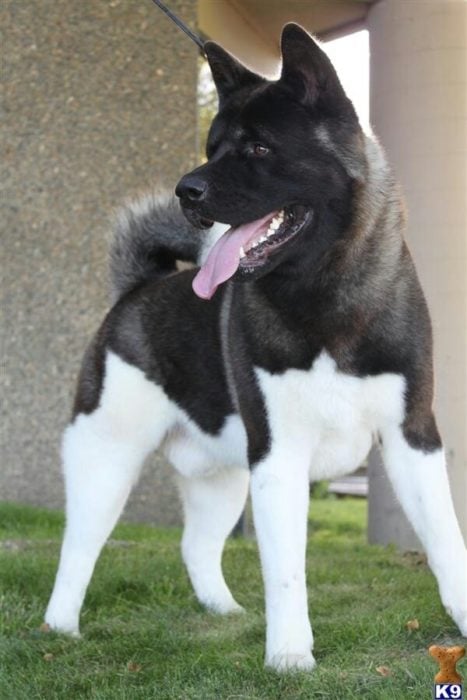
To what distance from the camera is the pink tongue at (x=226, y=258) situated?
3.34 meters

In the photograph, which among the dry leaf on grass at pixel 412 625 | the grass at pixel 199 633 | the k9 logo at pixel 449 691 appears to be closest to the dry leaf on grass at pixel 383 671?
the grass at pixel 199 633

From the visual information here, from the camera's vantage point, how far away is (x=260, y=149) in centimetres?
333

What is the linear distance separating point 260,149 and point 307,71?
254 millimetres

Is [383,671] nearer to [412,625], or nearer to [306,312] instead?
[412,625]

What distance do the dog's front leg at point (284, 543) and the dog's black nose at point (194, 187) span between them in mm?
769

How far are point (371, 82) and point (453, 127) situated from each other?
64cm

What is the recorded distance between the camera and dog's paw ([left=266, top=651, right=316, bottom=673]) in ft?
10.9

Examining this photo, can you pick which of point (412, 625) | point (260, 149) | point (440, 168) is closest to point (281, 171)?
point (260, 149)

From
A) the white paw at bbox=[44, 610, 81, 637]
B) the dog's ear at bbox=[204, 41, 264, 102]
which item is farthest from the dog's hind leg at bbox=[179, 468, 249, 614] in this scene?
the dog's ear at bbox=[204, 41, 264, 102]

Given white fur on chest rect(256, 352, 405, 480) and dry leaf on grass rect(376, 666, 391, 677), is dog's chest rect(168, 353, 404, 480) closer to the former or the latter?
white fur on chest rect(256, 352, 405, 480)

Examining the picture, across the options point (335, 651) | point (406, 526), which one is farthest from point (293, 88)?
point (406, 526)

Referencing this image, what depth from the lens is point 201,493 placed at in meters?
4.59

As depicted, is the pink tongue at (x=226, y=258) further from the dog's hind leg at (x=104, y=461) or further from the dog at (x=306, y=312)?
the dog's hind leg at (x=104, y=461)

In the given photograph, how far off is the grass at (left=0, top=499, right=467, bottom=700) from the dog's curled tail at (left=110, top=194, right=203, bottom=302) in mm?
1200
